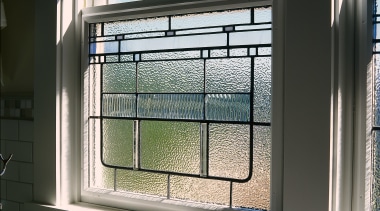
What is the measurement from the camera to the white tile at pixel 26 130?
1.70 m

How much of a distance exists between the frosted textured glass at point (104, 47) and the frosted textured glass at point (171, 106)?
0.79 feet

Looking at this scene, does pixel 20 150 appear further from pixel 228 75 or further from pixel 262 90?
pixel 262 90

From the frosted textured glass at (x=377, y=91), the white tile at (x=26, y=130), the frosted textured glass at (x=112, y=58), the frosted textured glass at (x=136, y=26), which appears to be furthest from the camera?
the white tile at (x=26, y=130)

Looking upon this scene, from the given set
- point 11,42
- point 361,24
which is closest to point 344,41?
point 361,24

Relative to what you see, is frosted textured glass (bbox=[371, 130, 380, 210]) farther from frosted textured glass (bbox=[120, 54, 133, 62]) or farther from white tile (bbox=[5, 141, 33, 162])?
white tile (bbox=[5, 141, 33, 162])

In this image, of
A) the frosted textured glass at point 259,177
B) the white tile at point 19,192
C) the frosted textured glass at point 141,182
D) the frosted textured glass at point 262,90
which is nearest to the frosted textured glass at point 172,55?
the frosted textured glass at point 262,90

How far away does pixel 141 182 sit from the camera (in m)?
1.53

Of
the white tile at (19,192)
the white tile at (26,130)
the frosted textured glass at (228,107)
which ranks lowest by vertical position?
the white tile at (19,192)

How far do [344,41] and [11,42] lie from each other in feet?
4.76

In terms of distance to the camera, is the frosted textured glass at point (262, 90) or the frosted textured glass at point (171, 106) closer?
the frosted textured glass at point (262, 90)

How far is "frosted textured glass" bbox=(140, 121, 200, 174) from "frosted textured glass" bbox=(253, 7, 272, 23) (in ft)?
1.39

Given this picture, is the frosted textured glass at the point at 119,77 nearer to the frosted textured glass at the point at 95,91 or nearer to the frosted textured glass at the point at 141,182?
the frosted textured glass at the point at 95,91

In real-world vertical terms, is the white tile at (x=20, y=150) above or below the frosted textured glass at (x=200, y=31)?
below

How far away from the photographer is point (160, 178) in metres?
1.48
